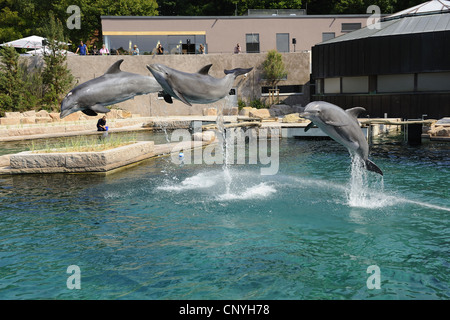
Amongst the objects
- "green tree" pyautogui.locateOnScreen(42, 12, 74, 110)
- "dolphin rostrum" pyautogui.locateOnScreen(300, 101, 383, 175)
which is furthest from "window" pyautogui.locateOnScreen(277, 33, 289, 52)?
"dolphin rostrum" pyautogui.locateOnScreen(300, 101, 383, 175)

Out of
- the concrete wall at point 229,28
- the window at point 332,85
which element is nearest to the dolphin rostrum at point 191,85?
the window at point 332,85

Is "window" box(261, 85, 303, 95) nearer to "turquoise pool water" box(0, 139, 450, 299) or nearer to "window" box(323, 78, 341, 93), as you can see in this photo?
"window" box(323, 78, 341, 93)

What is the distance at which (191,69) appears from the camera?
40.2 m

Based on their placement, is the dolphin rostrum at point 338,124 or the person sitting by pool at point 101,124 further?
the person sitting by pool at point 101,124

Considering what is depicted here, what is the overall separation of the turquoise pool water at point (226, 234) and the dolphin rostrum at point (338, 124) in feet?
5.95

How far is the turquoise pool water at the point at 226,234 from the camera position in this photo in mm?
7879

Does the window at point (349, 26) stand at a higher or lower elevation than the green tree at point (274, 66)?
higher

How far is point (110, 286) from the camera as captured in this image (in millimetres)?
7902

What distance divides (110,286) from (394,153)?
1584cm

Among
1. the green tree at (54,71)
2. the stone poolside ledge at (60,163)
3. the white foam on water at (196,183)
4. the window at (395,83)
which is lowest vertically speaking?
the white foam on water at (196,183)

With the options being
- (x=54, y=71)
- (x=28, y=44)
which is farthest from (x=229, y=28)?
(x=28, y=44)

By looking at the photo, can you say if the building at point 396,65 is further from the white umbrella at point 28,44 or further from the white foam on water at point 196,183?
the white umbrella at point 28,44

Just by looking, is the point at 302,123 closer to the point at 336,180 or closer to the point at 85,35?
the point at 336,180

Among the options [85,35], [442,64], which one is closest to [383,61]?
[442,64]
